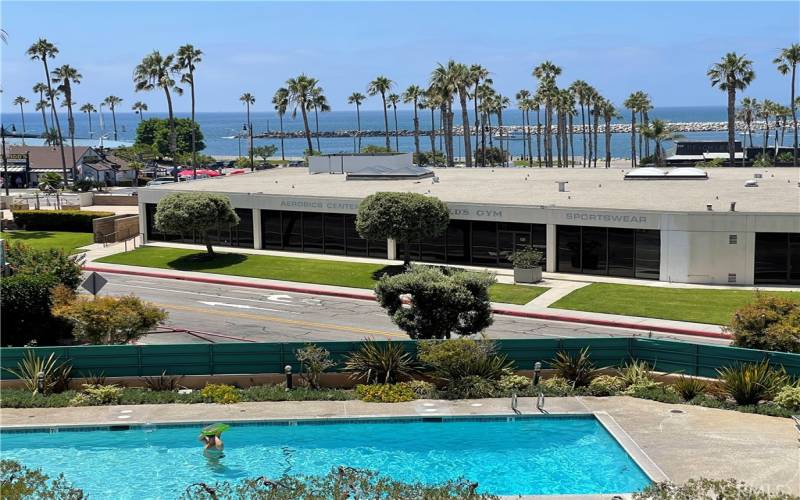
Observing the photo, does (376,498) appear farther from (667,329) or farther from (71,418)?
(667,329)

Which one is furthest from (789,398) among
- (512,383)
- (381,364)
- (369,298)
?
(369,298)

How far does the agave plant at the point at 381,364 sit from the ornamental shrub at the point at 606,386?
5037mm

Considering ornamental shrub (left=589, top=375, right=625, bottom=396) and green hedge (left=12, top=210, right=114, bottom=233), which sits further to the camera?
green hedge (left=12, top=210, right=114, bottom=233)

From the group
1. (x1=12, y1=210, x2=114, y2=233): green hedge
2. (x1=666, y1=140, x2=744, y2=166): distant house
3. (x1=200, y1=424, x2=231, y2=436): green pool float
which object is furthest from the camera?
(x1=666, y1=140, x2=744, y2=166): distant house

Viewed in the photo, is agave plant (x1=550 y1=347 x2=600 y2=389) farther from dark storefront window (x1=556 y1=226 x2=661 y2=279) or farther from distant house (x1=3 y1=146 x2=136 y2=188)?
distant house (x1=3 y1=146 x2=136 y2=188)

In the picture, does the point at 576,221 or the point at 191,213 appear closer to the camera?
the point at 576,221

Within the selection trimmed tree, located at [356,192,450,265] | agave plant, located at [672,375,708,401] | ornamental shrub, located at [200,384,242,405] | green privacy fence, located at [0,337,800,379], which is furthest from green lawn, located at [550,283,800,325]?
ornamental shrub, located at [200,384,242,405]

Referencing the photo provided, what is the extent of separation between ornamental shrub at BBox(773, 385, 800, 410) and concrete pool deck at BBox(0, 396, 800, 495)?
71cm

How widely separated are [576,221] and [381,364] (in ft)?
72.4

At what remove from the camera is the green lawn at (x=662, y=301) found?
3831 centimetres

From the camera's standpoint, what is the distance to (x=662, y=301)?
133ft

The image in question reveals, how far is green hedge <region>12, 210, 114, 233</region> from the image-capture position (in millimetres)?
69375

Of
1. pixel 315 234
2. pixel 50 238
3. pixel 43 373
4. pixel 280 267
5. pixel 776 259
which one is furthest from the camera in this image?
pixel 50 238

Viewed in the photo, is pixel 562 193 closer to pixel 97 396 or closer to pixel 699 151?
pixel 97 396
